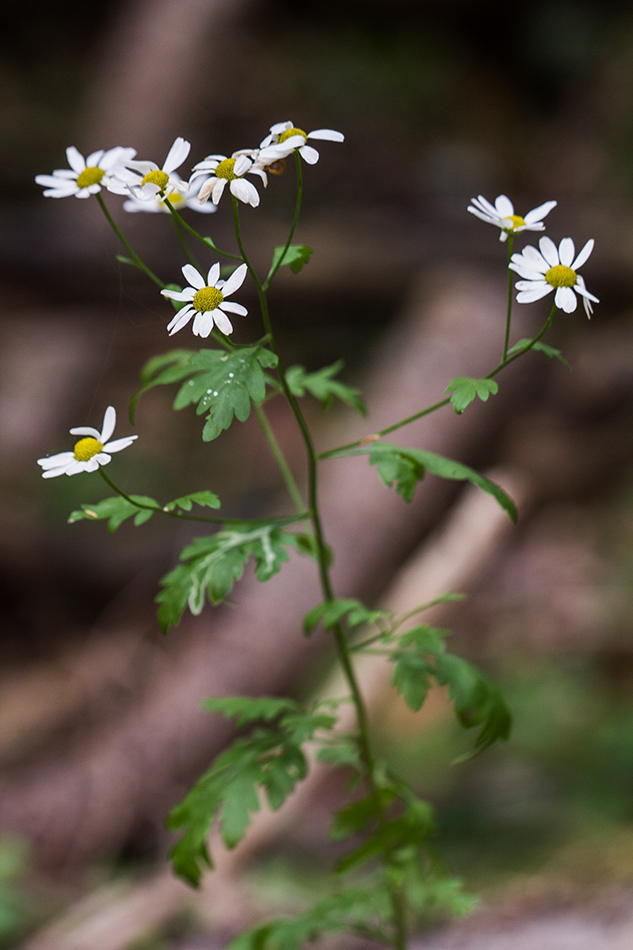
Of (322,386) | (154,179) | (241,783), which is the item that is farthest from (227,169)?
(241,783)

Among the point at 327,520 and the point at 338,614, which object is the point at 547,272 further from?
the point at 327,520

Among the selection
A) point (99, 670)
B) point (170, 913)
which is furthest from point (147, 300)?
point (170, 913)

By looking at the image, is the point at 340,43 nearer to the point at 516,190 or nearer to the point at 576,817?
the point at 516,190

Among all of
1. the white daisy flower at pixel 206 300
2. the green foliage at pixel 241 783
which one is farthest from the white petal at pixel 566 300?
the green foliage at pixel 241 783

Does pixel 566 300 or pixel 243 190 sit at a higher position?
pixel 243 190

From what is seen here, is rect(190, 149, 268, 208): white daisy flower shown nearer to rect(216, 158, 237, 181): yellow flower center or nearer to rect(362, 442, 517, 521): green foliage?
rect(216, 158, 237, 181): yellow flower center
